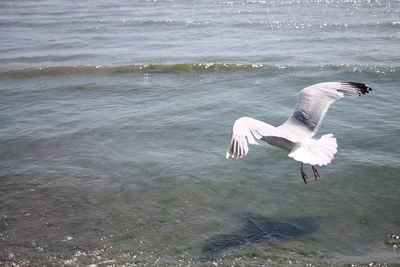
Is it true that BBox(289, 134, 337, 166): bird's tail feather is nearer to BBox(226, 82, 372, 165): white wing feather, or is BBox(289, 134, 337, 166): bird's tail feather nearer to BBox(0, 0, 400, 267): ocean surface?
BBox(226, 82, 372, 165): white wing feather

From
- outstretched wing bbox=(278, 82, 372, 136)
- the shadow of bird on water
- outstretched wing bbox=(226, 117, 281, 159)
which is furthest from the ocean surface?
outstretched wing bbox=(226, 117, 281, 159)

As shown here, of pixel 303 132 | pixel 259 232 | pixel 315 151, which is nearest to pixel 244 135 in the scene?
pixel 315 151

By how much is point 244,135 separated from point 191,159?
168 centimetres

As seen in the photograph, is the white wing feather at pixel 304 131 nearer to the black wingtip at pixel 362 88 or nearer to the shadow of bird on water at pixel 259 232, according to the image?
the black wingtip at pixel 362 88

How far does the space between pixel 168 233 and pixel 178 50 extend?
8.75 m

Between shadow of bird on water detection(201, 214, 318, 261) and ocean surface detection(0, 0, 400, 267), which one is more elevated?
ocean surface detection(0, 0, 400, 267)

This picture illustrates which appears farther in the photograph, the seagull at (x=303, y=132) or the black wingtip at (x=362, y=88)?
the black wingtip at (x=362, y=88)

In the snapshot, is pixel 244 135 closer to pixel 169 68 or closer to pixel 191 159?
pixel 191 159

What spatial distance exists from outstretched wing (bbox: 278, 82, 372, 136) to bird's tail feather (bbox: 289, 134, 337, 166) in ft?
1.20

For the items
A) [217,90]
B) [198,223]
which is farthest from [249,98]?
[198,223]

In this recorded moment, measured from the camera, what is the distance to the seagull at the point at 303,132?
4527 mm

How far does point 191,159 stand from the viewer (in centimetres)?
625

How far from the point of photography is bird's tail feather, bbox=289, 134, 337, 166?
441cm

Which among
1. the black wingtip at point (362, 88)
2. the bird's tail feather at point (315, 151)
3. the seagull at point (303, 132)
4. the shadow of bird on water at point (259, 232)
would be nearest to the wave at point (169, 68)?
the black wingtip at point (362, 88)
